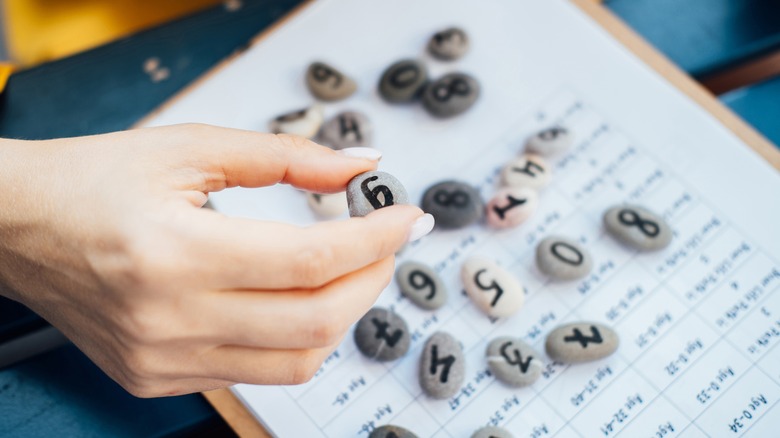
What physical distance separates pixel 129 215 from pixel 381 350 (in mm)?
252

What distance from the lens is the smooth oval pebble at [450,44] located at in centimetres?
69

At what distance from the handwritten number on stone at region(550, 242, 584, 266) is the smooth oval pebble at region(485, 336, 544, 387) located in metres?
0.08

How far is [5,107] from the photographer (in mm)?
729

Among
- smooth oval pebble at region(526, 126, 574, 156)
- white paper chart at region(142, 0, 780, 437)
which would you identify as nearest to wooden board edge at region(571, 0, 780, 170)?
white paper chart at region(142, 0, 780, 437)

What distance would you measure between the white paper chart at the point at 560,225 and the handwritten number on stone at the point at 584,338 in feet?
0.07

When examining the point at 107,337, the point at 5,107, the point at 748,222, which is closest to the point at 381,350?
the point at 107,337

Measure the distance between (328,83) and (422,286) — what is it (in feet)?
0.78

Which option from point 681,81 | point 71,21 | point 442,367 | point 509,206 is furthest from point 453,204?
point 71,21

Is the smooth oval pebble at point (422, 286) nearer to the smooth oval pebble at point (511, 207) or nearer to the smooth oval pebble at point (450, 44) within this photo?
the smooth oval pebble at point (511, 207)

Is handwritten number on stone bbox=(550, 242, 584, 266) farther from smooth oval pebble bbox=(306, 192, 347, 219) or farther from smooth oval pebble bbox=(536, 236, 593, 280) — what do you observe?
smooth oval pebble bbox=(306, 192, 347, 219)

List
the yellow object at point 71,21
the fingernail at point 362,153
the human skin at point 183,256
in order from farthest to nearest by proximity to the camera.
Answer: the yellow object at point 71,21 → the fingernail at point 362,153 → the human skin at point 183,256

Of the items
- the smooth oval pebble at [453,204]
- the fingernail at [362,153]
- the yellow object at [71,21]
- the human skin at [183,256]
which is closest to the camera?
the human skin at [183,256]

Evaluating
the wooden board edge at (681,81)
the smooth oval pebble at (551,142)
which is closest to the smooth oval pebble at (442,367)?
the smooth oval pebble at (551,142)

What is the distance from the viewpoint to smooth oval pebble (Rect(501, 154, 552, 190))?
627 millimetres
